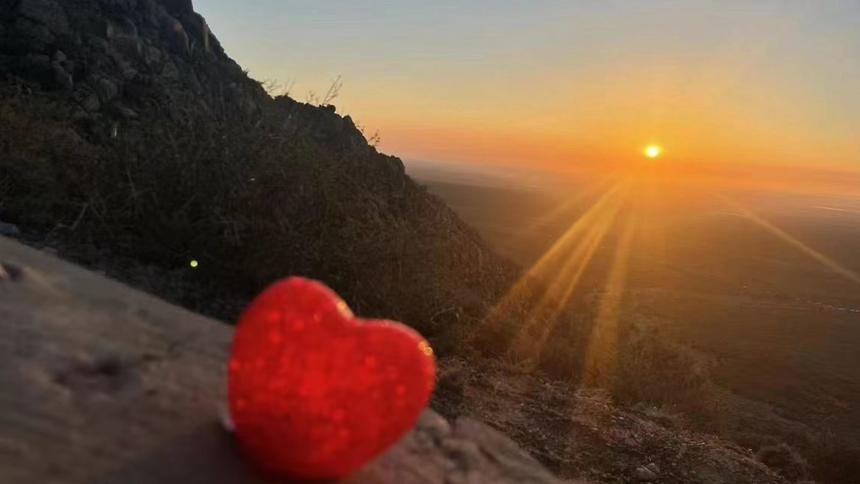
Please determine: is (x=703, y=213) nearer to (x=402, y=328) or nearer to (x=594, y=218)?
(x=594, y=218)

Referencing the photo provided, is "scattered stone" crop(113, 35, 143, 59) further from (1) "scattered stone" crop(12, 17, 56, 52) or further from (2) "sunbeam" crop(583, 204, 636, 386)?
(2) "sunbeam" crop(583, 204, 636, 386)

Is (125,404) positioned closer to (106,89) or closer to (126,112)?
(126,112)

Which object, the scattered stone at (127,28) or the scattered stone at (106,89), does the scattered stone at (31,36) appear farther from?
the scattered stone at (127,28)

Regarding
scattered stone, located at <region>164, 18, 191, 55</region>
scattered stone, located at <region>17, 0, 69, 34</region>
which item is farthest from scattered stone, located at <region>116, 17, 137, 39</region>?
scattered stone, located at <region>17, 0, 69, 34</region>

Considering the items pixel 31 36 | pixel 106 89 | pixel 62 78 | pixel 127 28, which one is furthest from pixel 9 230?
pixel 127 28

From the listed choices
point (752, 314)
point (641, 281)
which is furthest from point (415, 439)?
point (641, 281)

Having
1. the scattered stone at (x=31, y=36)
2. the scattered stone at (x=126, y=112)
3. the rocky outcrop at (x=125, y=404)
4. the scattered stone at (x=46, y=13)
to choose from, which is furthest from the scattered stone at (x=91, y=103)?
the rocky outcrop at (x=125, y=404)
